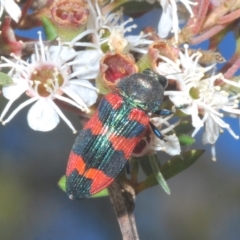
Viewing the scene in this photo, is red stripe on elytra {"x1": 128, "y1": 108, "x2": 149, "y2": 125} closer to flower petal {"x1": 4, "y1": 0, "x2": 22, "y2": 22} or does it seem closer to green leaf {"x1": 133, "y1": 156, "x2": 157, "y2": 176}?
green leaf {"x1": 133, "y1": 156, "x2": 157, "y2": 176}

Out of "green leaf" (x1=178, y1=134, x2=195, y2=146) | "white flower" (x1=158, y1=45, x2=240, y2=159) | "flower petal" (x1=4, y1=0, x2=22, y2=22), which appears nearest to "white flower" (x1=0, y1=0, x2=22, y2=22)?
"flower petal" (x1=4, y1=0, x2=22, y2=22)

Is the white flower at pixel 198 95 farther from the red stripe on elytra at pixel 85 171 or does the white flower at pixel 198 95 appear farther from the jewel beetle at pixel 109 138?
the red stripe on elytra at pixel 85 171

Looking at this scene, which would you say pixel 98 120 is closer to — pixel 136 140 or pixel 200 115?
pixel 136 140

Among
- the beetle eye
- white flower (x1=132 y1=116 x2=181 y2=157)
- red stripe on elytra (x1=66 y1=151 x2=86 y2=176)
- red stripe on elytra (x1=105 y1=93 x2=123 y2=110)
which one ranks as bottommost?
red stripe on elytra (x1=66 y1=151 x2=86 y2=176)

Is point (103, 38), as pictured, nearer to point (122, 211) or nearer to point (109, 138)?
point (109, 138)

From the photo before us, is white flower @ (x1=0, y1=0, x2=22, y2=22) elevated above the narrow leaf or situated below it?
above

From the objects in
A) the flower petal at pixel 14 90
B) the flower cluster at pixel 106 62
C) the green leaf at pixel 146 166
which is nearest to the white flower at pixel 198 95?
the flower cluster at pixel 106 62

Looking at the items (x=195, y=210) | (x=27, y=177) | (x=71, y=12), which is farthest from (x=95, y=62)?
(x=195, y=210)
